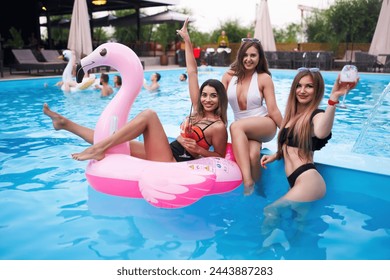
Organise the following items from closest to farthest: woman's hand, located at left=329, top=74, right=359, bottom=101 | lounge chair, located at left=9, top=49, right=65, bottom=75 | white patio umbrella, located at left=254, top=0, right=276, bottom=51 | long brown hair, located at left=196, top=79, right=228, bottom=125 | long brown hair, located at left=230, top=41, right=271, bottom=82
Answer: woman's hand, located at left=329, top=74, right=359, bottom=101 < long brown hair, located at left=196, top=79, right=228, bottom=125 < long brown hair, located at left=230, top=41, right=271, bottom=82 < lounge chair, located at left=9, top=49, right=65, bottom=75 < white patio umbrella, located at left=254, top=0, right=276, bottom=51

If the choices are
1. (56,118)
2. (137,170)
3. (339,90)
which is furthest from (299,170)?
(56,118)

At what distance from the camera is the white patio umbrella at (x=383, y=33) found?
527 inches

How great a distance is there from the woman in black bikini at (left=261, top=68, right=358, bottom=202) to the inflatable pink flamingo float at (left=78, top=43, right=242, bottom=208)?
453 millimetres

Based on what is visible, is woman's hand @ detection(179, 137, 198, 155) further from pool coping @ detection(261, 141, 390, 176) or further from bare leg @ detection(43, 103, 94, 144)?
bare leg @ detection(43, 103, 94, 144)

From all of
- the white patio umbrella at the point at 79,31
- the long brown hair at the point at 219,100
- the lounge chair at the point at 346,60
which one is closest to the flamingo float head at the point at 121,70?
the long brown hair at the point at 219,100

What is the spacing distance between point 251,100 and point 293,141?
599 millimetres

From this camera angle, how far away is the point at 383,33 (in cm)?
1369

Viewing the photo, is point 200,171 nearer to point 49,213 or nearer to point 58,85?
point 49,213

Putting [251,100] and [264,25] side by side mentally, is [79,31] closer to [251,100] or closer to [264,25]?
[264,25]

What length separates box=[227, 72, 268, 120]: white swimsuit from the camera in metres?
3.38

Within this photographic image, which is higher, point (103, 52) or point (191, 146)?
point (103, 52)

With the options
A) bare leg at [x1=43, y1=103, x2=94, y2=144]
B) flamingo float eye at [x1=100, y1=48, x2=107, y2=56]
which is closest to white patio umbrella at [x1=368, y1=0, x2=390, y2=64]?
flamingo float eye at [x1=100, y1=48, x2=107, y2=56]

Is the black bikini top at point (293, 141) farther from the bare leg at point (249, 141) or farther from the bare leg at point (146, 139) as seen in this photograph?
the bare leg at point (146, 139)

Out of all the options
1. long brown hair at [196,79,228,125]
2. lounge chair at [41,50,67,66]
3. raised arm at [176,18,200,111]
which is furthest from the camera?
lounge chair at [41,50,67,66]
